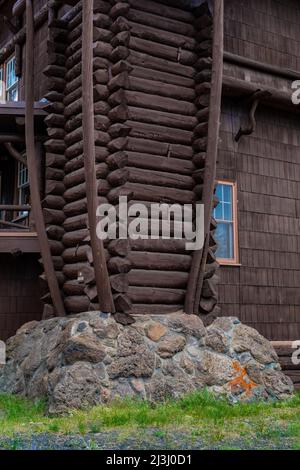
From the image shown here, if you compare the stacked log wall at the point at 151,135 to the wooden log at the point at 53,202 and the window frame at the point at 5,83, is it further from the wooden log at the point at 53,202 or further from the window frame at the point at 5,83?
the window frame at the point at 5,83

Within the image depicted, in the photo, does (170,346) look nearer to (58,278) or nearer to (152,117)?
(58,278)

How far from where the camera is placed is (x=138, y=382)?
33.0 ft

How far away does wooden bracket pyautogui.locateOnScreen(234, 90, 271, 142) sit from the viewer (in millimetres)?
13062

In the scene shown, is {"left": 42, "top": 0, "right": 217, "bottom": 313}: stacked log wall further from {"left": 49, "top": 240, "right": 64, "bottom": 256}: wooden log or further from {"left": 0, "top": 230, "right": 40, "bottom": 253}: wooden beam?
{"left": 0, "top": 230, "right": 40, "bottom": 253}: wooden beam

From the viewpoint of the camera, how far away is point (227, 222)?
1303cm

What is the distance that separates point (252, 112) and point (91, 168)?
4559mm

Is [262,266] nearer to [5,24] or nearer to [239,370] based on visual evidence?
[239,370]

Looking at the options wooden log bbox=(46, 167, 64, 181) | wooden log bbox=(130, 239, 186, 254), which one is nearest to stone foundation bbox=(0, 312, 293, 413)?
wooden log bbox=(130, 239, 186, 254)

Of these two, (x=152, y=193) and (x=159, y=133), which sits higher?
(x=159, y=133)

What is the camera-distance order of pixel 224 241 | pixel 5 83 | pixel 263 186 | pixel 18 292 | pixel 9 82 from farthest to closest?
1. pixel 5 83
2. pixel 9 82
3. pixel 263 186
4. pixel 224 241
5. pixel 18 292

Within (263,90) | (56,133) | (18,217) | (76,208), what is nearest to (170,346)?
(76,208)
